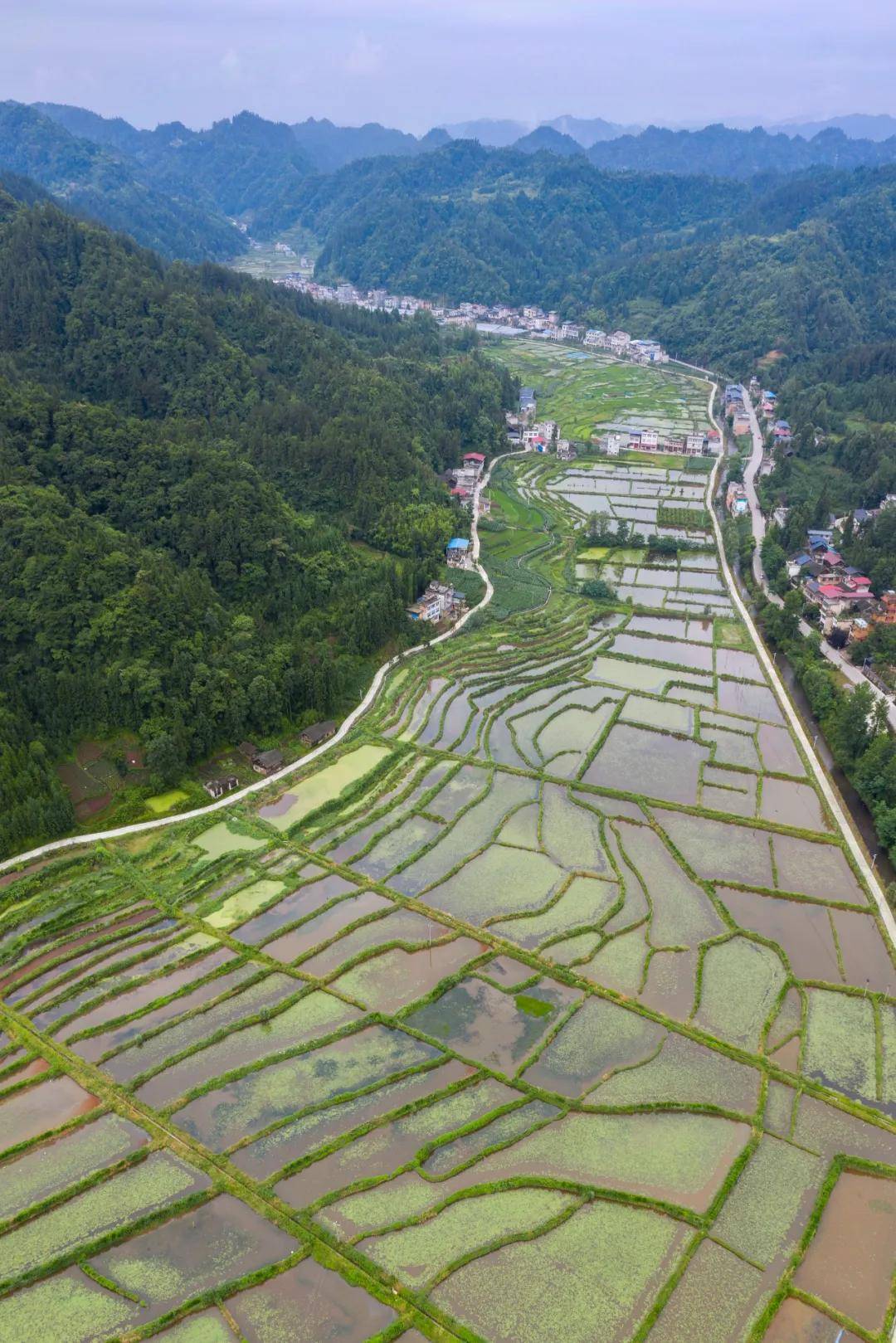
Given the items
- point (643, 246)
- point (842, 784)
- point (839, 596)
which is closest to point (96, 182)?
point (643, 246)

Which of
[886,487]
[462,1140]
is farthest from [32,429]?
[886,487]

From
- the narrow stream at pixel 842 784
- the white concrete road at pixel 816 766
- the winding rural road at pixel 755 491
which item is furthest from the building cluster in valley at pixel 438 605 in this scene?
the winding rural road at pixel 755 491

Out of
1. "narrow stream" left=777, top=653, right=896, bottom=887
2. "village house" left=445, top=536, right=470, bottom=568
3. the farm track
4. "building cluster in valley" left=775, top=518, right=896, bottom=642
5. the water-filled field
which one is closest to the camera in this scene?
the farm track

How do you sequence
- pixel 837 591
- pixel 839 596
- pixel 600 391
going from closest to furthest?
1. pixel 839 596
2. pixel 837 591
3. pixel 600 391

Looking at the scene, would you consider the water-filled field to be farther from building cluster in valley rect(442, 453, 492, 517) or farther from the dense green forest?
the dense green forest

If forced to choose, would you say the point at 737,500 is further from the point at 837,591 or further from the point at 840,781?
the point at 840,781

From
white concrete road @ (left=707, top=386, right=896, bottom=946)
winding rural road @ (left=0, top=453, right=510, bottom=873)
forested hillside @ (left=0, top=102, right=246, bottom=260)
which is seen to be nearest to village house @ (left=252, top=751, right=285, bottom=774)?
winding rural road @ (left=0, top=453, right=510, bottom=873)
